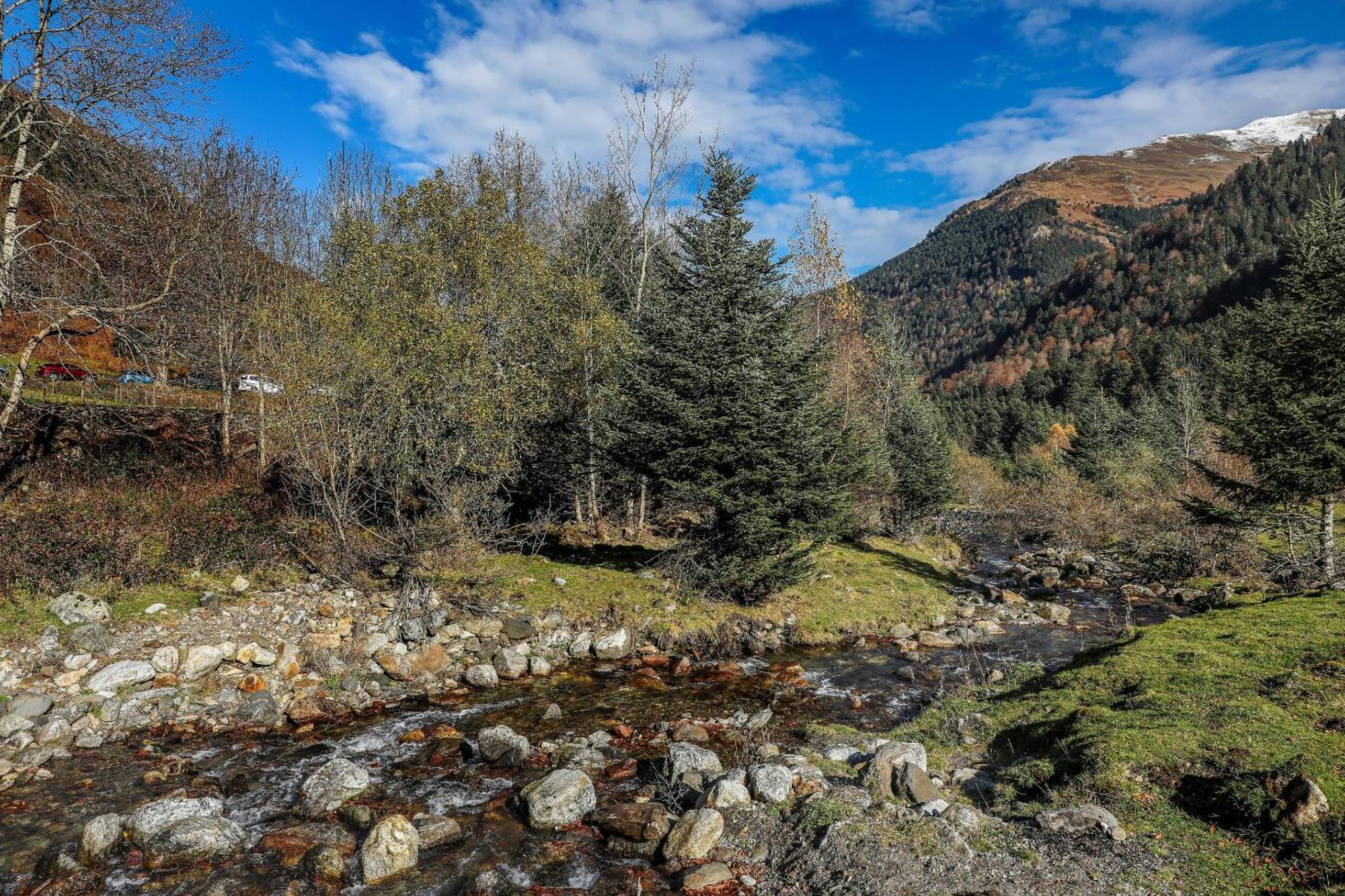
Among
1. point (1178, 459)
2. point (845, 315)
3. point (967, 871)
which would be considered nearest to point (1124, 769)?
point (967, 871)

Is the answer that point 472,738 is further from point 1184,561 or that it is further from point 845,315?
point 845,315

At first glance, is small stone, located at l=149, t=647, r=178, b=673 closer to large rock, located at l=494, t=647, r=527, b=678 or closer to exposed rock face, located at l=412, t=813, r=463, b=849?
large rock, located at l=494, t=647, r=527, b=678

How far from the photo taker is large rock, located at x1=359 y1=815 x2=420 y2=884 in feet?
23.1

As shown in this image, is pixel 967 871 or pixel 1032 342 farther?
pixel 1032 342

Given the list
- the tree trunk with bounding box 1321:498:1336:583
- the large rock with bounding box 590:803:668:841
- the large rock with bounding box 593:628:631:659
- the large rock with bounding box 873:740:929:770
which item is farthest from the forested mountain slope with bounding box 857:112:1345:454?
the large rock with bounding box 590:803:668:841

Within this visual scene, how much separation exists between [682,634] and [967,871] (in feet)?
33.3

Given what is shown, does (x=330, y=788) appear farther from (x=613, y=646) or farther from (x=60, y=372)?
(x=60, y=372)

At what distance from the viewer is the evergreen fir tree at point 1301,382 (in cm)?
1641

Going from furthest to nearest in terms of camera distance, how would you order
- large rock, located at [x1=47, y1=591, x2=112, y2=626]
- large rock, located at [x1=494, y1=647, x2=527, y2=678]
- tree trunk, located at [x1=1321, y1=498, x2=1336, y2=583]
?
tree trunk, located at [x1=1321, y1=498, x2=1336, y2=583], large rock, located at [x1=494, y1=647, x2=527, y2=678], large rock, located at [x1=47, y1=591, x2=112, y2=626]

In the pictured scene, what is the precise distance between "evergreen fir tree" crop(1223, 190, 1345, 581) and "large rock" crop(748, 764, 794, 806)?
15.8m

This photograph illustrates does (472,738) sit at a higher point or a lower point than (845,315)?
lower

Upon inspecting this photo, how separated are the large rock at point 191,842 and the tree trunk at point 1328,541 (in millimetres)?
22514

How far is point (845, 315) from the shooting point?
33.0 meters

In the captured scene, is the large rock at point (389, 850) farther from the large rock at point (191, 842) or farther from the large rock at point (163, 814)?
the large rock at point (163, 814)
